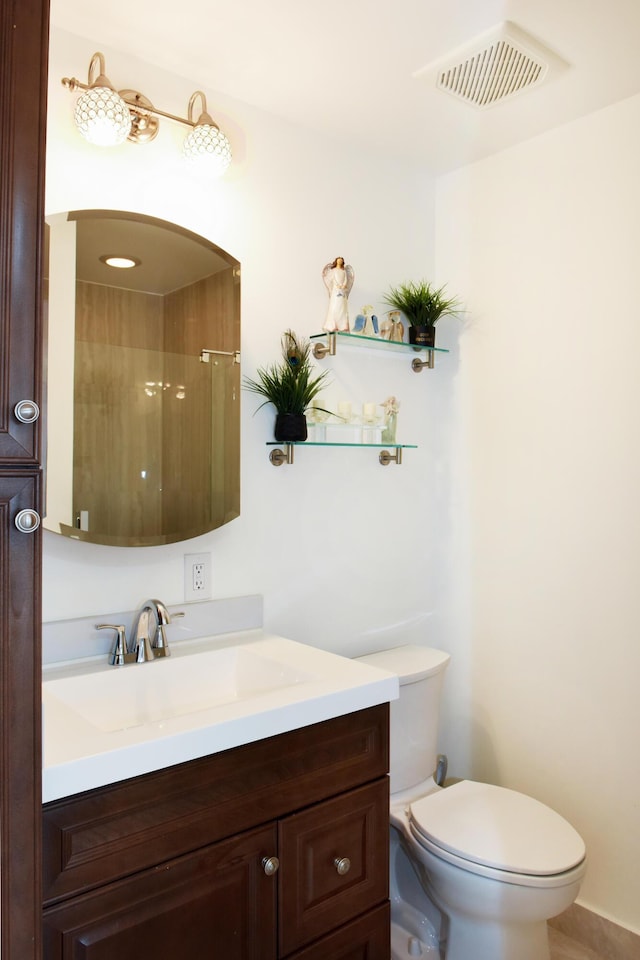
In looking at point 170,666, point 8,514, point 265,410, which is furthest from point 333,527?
point 8,514

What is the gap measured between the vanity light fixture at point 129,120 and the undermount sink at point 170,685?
4.00 ft

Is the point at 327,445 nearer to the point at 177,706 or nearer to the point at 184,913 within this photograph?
the point at 177,706

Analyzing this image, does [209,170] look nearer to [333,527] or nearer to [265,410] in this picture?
[265,410]

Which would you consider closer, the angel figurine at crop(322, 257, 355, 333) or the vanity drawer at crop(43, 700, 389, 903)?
the vanity drawer at crop(43, 700, 389, 903)

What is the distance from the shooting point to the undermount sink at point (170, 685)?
1536 mm

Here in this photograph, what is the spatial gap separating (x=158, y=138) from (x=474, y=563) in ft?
5.31

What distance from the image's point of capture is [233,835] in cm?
133

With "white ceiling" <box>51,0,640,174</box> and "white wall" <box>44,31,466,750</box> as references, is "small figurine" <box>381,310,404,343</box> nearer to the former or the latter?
"white wall" <box>44,31,466,750</box>

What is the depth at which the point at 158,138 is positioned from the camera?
179cm

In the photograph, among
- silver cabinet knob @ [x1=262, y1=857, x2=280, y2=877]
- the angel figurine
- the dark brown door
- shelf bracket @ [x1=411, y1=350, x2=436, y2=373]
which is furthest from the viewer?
shelf bracket @ [x1=411, y1=350, x2=436, y2=373]

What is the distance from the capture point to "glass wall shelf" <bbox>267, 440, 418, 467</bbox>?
2.02m

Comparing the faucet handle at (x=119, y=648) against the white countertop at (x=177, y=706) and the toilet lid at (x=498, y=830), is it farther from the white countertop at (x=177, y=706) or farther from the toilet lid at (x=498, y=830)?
the toilet lid at (x=498, y=830)

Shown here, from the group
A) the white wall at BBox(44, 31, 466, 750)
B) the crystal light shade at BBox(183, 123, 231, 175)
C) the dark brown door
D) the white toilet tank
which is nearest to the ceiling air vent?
the white wall at BBox(44, 31, 466, 750)

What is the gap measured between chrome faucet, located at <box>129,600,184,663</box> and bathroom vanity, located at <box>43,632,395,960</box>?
0.13ft
